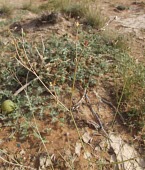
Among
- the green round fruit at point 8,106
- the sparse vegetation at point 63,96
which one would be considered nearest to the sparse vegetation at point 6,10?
the sparse vegetation at point 63,96

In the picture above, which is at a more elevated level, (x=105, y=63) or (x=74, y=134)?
(x=105, y=63)

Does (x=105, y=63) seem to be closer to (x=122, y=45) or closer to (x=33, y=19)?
(x=122, y=45)

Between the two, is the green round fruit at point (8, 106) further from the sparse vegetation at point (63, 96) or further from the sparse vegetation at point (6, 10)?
the sparse vegetation at point (6, 10)

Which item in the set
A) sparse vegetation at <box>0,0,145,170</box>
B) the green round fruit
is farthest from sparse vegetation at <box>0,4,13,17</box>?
the green round fruit

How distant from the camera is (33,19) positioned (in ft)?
16.3

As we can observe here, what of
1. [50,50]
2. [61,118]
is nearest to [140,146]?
[61,118]

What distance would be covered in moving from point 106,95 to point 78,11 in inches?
101

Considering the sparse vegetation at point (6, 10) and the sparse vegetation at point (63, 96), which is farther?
the sparse vegetation at point (6, 10)

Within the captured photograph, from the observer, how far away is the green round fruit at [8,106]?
8.90ft

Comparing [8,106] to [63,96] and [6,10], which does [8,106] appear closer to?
[63,96]

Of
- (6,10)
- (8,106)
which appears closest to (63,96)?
(8,106)

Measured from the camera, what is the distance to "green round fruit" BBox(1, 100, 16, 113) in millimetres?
2713

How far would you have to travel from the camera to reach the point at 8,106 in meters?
2.72

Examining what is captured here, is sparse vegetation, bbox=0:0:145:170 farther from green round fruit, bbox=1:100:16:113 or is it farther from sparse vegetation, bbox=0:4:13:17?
sparse vegetation, bbox=0:4:13:17
